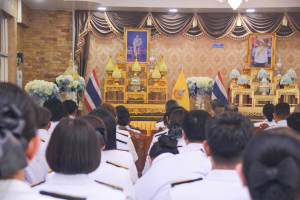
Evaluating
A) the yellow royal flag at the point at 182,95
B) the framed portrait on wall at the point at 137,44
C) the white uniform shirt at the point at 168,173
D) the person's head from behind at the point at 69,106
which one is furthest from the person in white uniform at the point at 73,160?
the framed portrait on wall at the point at 137,44

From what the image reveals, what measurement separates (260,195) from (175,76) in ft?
25.5

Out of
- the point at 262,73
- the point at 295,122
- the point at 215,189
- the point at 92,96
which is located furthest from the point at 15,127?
the point at 262,73

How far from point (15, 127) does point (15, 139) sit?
0.09ft

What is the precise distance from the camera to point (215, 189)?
132cm

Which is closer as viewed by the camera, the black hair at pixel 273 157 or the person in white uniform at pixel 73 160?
the black hair at pixel 273 157

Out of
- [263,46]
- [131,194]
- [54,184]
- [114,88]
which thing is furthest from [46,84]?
[263,46]

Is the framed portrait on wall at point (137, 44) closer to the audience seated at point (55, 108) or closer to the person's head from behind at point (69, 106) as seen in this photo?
the person's head from behind at point (69, 106)

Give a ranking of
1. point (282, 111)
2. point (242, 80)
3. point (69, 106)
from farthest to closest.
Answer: point (242, 80), point (69, 106), point (282, 111)

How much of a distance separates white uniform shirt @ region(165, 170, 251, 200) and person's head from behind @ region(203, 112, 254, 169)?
0.06m

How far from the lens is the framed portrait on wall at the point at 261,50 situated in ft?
26.8

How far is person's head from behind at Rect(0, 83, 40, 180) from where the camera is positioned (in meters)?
0.70

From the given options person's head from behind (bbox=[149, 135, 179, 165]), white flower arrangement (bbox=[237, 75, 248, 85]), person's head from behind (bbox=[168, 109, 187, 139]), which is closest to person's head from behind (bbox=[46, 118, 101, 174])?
person's head from behind (bbox=[149, 135, 179, 165])

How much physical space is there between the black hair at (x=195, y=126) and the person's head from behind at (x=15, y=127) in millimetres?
1512

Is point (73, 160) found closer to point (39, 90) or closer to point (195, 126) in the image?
point (195, 126)
